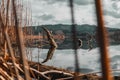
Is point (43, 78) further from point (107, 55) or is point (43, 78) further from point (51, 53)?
point (51, 53)

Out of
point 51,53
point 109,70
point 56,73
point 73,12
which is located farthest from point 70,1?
point 51,53

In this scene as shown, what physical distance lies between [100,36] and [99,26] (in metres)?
0.01

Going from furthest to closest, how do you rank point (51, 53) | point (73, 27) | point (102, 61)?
1. point (51, 53)
2. point (73, 27)
3. point (102, 61)

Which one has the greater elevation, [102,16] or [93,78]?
[102,16]

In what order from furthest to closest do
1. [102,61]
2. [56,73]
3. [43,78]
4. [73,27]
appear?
[56,73]
[43,78]
[73,27]
[102,61]

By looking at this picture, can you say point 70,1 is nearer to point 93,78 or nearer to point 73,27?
point 73,27

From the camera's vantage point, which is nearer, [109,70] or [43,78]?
[109,70]

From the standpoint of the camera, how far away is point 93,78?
18.1 feet

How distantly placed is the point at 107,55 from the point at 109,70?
0.02m

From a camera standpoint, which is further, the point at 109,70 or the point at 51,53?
the point at 51,53

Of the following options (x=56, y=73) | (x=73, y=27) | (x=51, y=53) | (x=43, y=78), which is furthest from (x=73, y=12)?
(x=51, y=53)

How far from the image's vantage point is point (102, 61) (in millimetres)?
332

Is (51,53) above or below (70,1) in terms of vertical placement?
below

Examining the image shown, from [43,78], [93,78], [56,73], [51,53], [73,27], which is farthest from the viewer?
[51,53]
